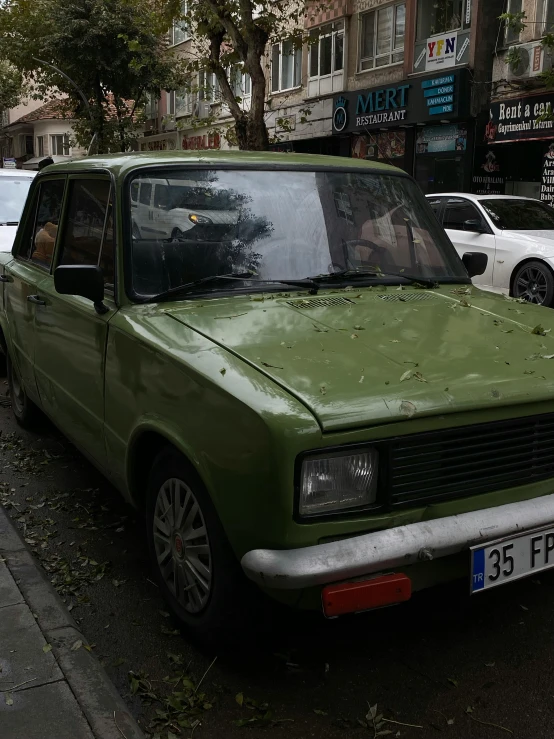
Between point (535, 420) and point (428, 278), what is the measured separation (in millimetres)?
1434

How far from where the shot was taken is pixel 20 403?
5984 millimetres

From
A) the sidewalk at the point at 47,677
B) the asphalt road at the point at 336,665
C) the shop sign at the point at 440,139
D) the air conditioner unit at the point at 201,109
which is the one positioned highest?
the air conditioner unit at the point at 201,109

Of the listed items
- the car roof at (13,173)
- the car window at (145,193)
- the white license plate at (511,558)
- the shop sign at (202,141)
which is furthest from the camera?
the shop sign at (202,141)

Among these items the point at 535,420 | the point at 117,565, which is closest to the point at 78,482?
the point at 117,565

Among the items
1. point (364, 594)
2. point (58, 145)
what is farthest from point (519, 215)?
point (58, 145)

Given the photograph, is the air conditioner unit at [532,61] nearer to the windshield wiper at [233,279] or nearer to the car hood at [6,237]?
the car hood at [6,237]

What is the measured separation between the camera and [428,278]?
4.09 meters

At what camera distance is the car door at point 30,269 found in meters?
4.91

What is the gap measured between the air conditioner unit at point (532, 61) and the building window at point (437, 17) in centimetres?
289

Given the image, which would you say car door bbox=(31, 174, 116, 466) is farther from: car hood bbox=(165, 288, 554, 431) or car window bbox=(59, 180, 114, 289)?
car hood bbox=(165, 288, 554, 431)

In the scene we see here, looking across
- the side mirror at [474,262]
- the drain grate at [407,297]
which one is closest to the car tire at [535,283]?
the side mirror at [474,262]

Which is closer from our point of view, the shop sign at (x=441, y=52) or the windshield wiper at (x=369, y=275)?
the windshield wiper at (x=369, y=275)

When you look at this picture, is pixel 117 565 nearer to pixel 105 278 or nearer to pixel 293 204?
pixel 105 278

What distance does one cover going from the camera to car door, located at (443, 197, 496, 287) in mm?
12461
